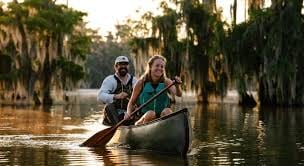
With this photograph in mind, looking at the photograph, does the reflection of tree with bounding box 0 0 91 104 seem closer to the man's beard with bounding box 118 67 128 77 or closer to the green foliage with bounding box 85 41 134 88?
the man's beard with bounding box 118 67 128 77

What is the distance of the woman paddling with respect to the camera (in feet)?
41.3

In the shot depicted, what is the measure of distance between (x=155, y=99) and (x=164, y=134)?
746mm

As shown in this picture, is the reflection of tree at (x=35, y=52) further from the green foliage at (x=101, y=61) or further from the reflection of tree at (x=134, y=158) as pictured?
the green foliage at (x=101, y=61)

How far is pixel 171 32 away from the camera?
151ft

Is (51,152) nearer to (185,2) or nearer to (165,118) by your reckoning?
(165,118)

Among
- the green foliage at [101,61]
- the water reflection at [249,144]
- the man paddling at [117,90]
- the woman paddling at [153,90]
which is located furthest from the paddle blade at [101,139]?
the green foliage at [101,61]

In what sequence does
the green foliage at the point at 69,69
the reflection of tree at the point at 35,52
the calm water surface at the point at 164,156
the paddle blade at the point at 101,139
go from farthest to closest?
the green foliage at the point at 69,69
the reflection of tree at the point at 35,52
the paddle blade at the point at 101,139
the calm water surface at the point at 164,156

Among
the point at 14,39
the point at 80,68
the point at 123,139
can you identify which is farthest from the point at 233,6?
the point at 123,139

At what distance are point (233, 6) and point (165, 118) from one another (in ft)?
94.4

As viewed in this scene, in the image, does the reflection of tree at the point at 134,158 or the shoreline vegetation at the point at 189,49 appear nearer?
the reflection of tree at the point at 134,158

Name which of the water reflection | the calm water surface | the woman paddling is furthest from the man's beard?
the water reflection

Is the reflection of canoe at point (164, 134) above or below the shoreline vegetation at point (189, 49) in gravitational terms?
below

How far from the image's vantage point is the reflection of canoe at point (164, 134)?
1227cm

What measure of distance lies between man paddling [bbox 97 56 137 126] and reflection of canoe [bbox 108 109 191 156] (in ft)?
3.63
